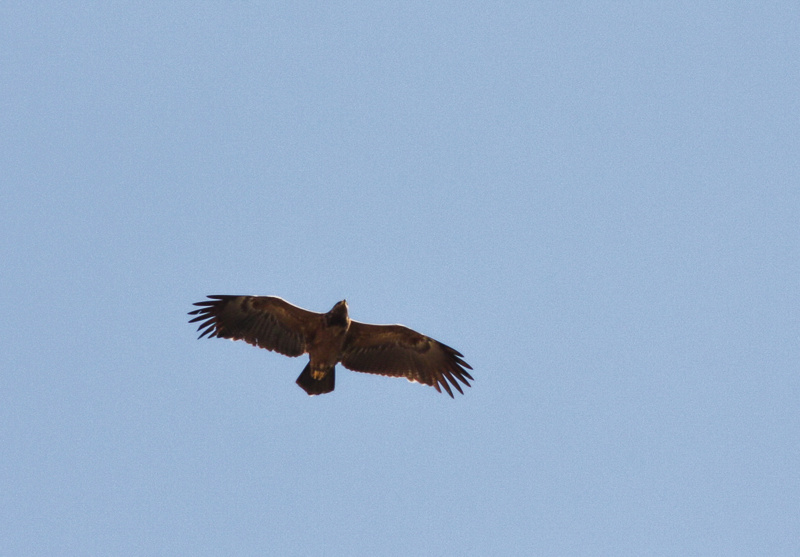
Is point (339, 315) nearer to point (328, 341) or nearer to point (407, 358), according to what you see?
point (328, 341)

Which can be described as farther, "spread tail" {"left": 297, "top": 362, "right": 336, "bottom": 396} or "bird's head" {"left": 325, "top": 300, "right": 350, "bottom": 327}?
"spread tail" {"left": 297, "top": 362, "right": 336, "bottom": 396}

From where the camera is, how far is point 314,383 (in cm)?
1411

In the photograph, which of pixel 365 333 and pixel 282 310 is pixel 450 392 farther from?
pixel 282 310

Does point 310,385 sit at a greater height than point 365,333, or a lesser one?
lesser

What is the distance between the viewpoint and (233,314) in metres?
14.5

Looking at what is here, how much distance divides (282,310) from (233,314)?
2.80 ft

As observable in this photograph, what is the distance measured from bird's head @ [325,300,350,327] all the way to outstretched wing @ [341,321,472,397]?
2.35ft

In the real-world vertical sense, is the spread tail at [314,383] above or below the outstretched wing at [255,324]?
below

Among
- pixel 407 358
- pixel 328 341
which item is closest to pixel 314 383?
pixel 328 341

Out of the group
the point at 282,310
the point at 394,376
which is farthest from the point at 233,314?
the point at 394,376

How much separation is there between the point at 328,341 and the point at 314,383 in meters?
0.72

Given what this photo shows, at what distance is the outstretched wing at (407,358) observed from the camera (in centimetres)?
1454

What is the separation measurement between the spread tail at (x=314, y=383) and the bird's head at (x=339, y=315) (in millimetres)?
873

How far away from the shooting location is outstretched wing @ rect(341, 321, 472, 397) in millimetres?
14539
